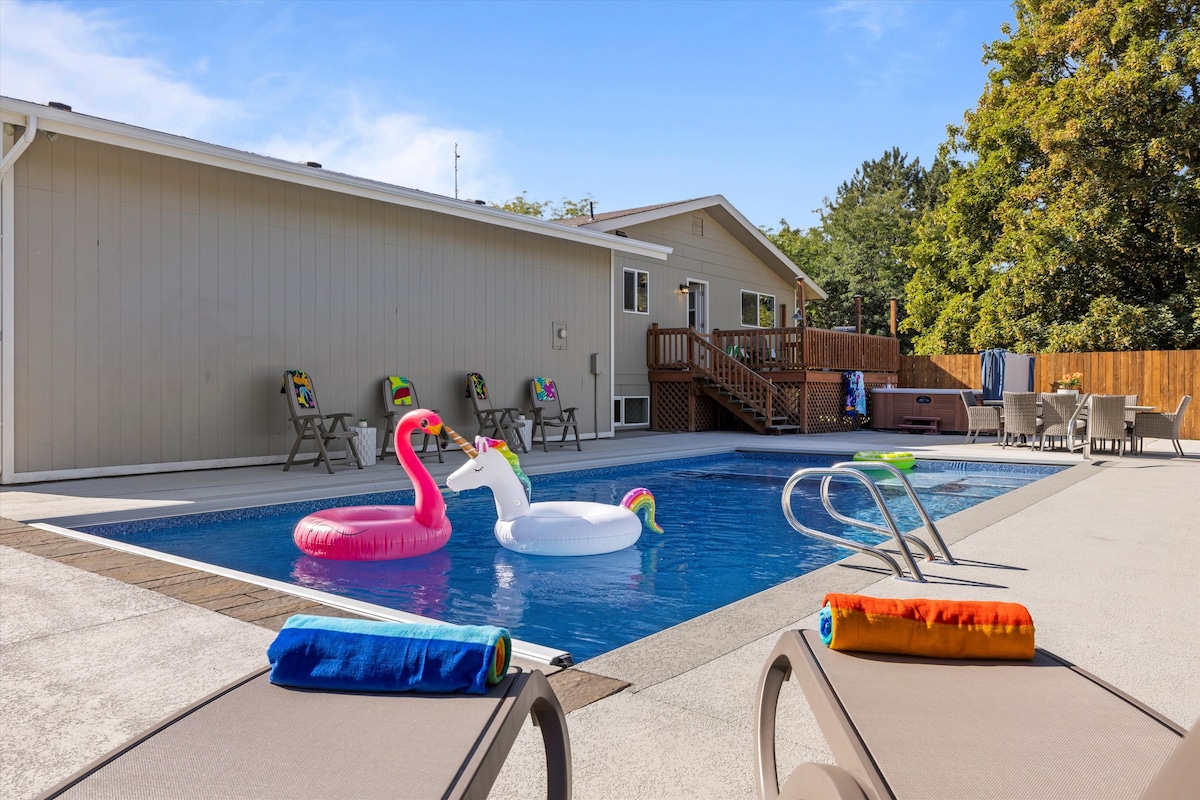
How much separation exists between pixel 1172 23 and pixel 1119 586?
19757mm

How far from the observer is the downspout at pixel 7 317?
24.4 feet

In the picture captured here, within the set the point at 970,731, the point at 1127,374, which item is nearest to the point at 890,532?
the point at 970,731

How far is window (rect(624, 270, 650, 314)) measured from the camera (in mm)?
15820

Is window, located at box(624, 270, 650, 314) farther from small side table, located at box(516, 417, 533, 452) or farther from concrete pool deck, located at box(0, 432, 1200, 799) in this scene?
concrete pool deck, located at box(0, 432, 1200, 799)

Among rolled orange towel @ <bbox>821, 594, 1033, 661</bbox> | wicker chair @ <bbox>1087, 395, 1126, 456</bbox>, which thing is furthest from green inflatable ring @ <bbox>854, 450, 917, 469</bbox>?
rolled orange towel @ <bbox>821, 594, 1033, 661</bbox>

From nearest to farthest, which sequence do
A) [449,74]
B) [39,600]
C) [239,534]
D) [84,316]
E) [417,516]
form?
1. [39,600]
2. [417,516]
3. [239,534]
4. [84,316]
5. [449,74]

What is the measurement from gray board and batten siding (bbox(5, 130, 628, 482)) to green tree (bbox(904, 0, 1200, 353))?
14.3m

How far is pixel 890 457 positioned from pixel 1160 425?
13.4 feet

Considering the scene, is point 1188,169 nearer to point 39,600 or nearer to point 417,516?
point 417,516

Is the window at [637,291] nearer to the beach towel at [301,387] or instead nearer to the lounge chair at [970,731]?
the beach towel at [301,387]

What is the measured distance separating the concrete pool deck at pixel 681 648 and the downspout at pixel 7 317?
1620 millimetres

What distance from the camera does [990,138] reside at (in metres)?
21.4

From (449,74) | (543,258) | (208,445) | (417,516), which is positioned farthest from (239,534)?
(449,74)

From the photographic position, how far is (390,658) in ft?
5.23
